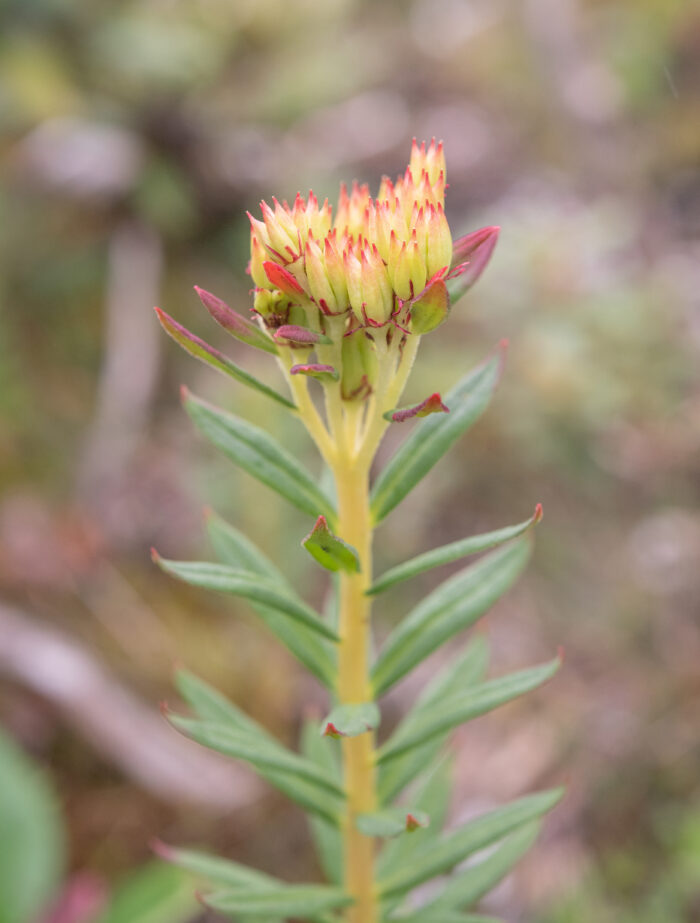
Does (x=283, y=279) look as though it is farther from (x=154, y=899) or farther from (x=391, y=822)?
(x=154, y=899)

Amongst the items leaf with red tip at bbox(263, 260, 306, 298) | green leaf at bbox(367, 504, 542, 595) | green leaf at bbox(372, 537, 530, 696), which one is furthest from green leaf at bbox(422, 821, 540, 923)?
leaf with red tip at bbox(263, 260, 306, 298)

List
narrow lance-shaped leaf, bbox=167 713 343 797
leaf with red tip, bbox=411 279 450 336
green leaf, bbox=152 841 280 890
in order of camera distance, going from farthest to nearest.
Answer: green leaf, bbox=152 841 280 890 → narrow lance-shaped leaf, bbox=167 713 343 797 → leaf with red tip, bbox=411 279 450 336

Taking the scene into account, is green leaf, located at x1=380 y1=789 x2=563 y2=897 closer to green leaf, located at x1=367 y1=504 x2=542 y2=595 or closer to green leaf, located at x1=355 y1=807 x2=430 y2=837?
green leaf, located at x1=355 y1=807 x2=430 y2=837

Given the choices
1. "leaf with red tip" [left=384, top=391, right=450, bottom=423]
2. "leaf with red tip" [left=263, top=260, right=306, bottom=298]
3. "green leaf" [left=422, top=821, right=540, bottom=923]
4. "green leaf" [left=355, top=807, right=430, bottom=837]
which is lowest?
"green leaf" [left=422, top=821, right=540, bottom=923]

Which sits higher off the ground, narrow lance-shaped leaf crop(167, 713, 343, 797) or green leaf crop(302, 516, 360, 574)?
green leaf crop(302, 516, 360, 574)

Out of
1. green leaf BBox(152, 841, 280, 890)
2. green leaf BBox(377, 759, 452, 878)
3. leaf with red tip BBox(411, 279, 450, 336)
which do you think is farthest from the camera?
green leaf BBox(377, 759, 452, 878)

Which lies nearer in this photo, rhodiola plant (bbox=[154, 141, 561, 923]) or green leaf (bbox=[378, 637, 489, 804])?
rhodiola plant (bbox=[154, 141, 561, 923])

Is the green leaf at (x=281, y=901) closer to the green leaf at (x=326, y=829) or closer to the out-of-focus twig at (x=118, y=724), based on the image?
the green leaf at (x=326, y=829)

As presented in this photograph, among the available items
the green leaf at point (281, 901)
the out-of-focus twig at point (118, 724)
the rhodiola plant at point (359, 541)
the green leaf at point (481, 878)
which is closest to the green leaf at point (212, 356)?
the rhodiola plant at point (359, 541)
